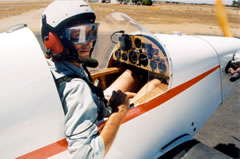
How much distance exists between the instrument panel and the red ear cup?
959mm

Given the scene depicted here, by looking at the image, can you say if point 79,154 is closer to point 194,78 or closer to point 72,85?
point 72,85

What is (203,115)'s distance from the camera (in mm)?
2658

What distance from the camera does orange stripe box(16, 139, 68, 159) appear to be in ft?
3.94

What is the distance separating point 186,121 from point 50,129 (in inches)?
67.2

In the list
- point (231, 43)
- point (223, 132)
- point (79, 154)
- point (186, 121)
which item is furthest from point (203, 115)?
point (79, 154)

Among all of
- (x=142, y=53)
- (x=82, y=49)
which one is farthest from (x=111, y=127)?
(x=142, y=53)

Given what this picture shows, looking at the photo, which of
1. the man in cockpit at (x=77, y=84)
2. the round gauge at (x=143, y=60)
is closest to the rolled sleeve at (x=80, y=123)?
the man in cockpit at (x=77, y=84)

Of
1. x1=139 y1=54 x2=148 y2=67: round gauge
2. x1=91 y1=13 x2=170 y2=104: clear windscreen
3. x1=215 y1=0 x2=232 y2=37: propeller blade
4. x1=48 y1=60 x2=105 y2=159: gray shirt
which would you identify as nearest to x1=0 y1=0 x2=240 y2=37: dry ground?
x1=91 y1=13 x2=170 y2=104: clear windscreen

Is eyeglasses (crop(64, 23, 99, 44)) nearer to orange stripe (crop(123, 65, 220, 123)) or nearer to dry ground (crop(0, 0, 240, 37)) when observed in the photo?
orange stripe (crop(123, 65, 220, 123))

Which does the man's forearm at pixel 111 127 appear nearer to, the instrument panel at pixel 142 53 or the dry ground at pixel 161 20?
the instrument panel at pixel 142 53

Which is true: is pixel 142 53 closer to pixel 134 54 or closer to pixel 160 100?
pixel 134 54

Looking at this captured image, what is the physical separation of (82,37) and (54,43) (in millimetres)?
211

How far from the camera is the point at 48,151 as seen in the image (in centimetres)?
126

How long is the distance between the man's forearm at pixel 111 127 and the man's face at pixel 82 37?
1.74ft
